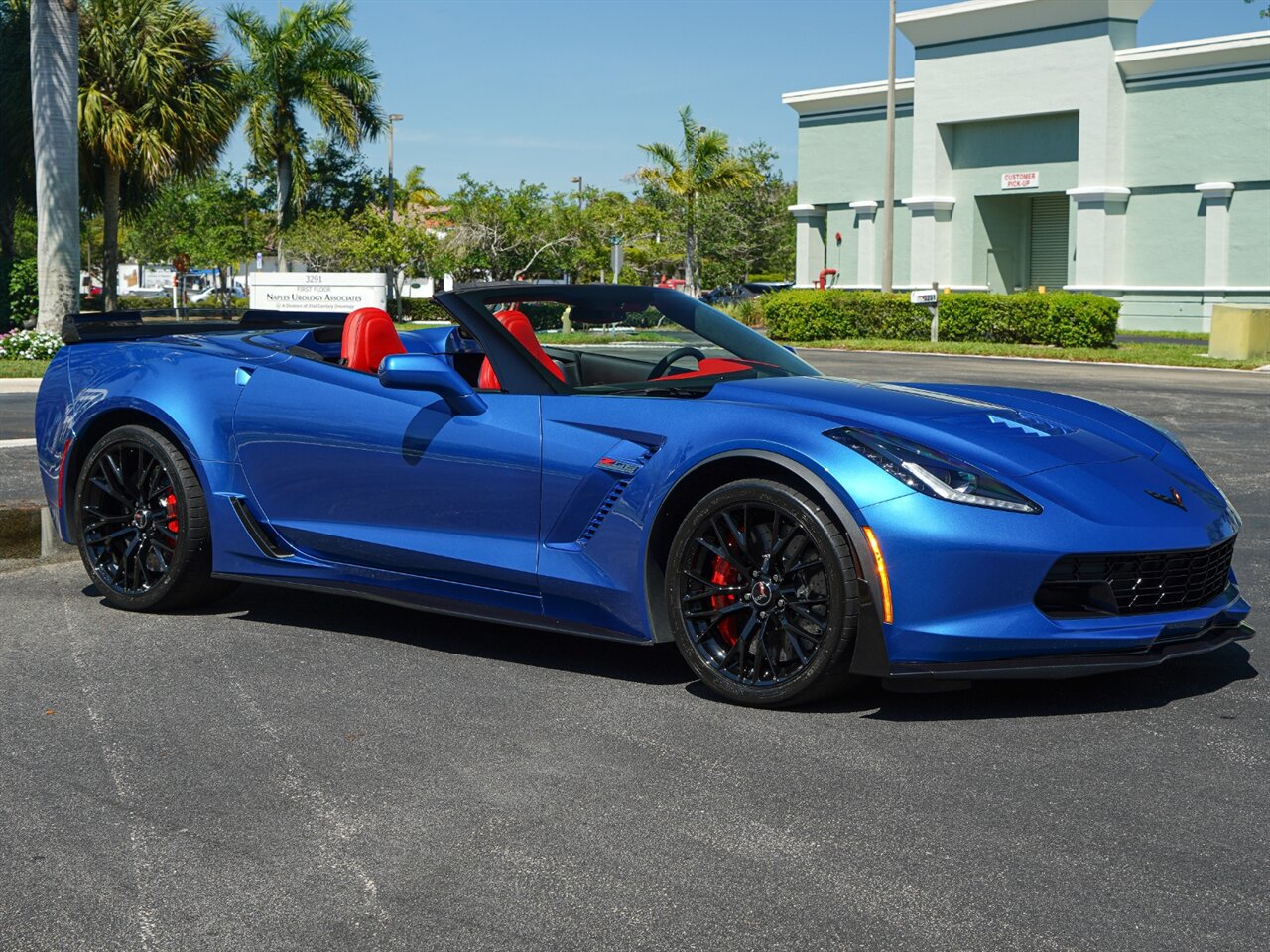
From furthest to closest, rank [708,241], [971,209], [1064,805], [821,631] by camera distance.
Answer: [708,241] < [971,209] < [821,631] < [1064,805]

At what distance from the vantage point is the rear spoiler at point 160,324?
251 inches

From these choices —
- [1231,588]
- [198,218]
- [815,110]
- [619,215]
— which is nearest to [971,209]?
[815,110]

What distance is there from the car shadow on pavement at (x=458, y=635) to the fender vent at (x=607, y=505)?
52 cm

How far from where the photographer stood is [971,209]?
4322cm

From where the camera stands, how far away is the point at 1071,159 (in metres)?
40.9

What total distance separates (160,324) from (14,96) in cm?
2600

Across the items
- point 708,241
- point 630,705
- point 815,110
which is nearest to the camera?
point 630,705

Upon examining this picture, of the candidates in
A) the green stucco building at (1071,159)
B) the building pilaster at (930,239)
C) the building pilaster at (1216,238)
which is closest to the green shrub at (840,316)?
the green stucco building at (1071,159)

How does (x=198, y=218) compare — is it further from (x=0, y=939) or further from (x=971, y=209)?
(x=0, y=939)

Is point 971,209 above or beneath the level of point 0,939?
above

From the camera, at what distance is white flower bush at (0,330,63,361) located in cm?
2111

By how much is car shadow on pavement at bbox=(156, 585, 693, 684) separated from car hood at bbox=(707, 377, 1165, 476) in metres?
1.01

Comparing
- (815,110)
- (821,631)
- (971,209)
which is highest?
(815,110)

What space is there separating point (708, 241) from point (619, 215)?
18.1ft
